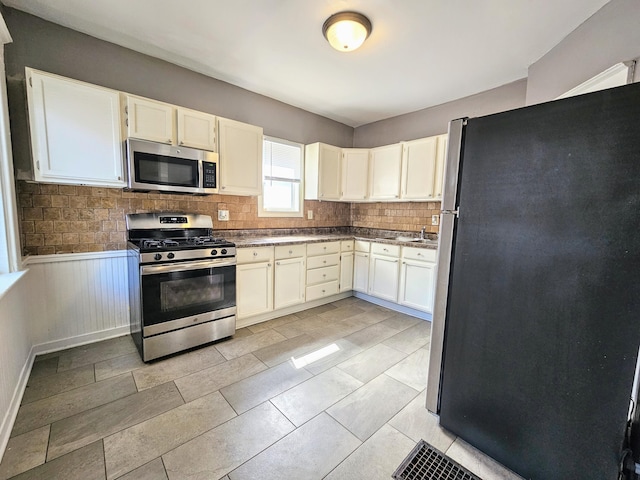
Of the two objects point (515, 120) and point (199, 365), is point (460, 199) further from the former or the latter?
point (199, 365)

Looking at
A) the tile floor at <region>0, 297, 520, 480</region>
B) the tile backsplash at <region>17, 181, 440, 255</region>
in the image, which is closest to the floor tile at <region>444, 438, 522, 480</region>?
the tile floor at <region>0, 297, 520, 480</region>

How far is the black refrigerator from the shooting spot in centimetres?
103

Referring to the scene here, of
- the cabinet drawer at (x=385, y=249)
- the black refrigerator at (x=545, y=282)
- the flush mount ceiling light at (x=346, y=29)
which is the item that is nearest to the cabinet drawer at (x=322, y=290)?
the cabinet drawer at (x=385, y=249)

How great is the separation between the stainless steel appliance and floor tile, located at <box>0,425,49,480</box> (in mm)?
720

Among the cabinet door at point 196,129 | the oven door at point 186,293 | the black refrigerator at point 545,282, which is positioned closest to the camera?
the black refrigerator at point 545,282

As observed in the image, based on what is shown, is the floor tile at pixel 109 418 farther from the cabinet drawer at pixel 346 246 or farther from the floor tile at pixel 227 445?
the cabinet drawer at pixel 346 246

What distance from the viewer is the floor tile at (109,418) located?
1.46m

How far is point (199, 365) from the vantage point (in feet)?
7.28

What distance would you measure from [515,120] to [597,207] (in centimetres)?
51

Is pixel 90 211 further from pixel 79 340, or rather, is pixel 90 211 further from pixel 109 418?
pixel 109 418

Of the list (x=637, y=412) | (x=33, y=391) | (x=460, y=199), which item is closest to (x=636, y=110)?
(x=460, y=199)

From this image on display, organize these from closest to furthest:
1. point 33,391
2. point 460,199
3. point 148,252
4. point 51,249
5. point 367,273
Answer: point 460,199 < point 33,391 < point 148,252 < point 51,249 < point 367,273

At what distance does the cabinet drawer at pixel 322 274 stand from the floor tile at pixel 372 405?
157 cm

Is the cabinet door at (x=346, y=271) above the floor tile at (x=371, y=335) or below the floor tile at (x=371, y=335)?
above
